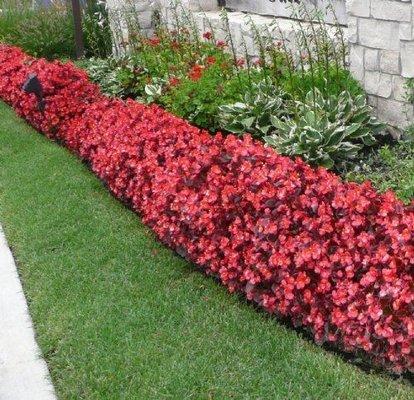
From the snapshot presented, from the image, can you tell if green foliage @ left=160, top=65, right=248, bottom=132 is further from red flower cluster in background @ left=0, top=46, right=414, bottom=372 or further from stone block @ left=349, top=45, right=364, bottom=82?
stone block @ left=349, top=45, right=364, bottom=82

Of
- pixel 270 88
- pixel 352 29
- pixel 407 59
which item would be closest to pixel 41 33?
pixel 270 88

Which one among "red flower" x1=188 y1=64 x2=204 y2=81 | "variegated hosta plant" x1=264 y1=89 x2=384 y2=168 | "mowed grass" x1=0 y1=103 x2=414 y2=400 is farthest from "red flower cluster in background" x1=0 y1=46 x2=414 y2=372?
"red flower" x1=188 y1=64 x2=204 y2=81

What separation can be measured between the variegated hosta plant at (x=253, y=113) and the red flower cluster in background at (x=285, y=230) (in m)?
0.54

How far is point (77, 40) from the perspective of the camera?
11148 mm

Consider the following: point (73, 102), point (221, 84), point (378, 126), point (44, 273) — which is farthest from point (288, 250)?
point (73, 102)

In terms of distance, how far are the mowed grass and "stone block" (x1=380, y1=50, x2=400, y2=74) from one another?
201 centimetres

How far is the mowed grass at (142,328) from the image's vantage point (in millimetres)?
3461

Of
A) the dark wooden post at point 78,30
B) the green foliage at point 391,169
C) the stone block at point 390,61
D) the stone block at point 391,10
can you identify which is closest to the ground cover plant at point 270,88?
the green foliage at point 391,169

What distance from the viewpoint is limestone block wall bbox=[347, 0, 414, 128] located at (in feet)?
17.3

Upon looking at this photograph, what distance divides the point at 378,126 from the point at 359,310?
7.72 feet

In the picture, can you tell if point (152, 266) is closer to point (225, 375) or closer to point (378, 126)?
point (225, 375)

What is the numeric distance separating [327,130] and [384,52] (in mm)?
721

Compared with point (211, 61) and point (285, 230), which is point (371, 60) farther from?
point (285, 230)

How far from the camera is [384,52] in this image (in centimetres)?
552
